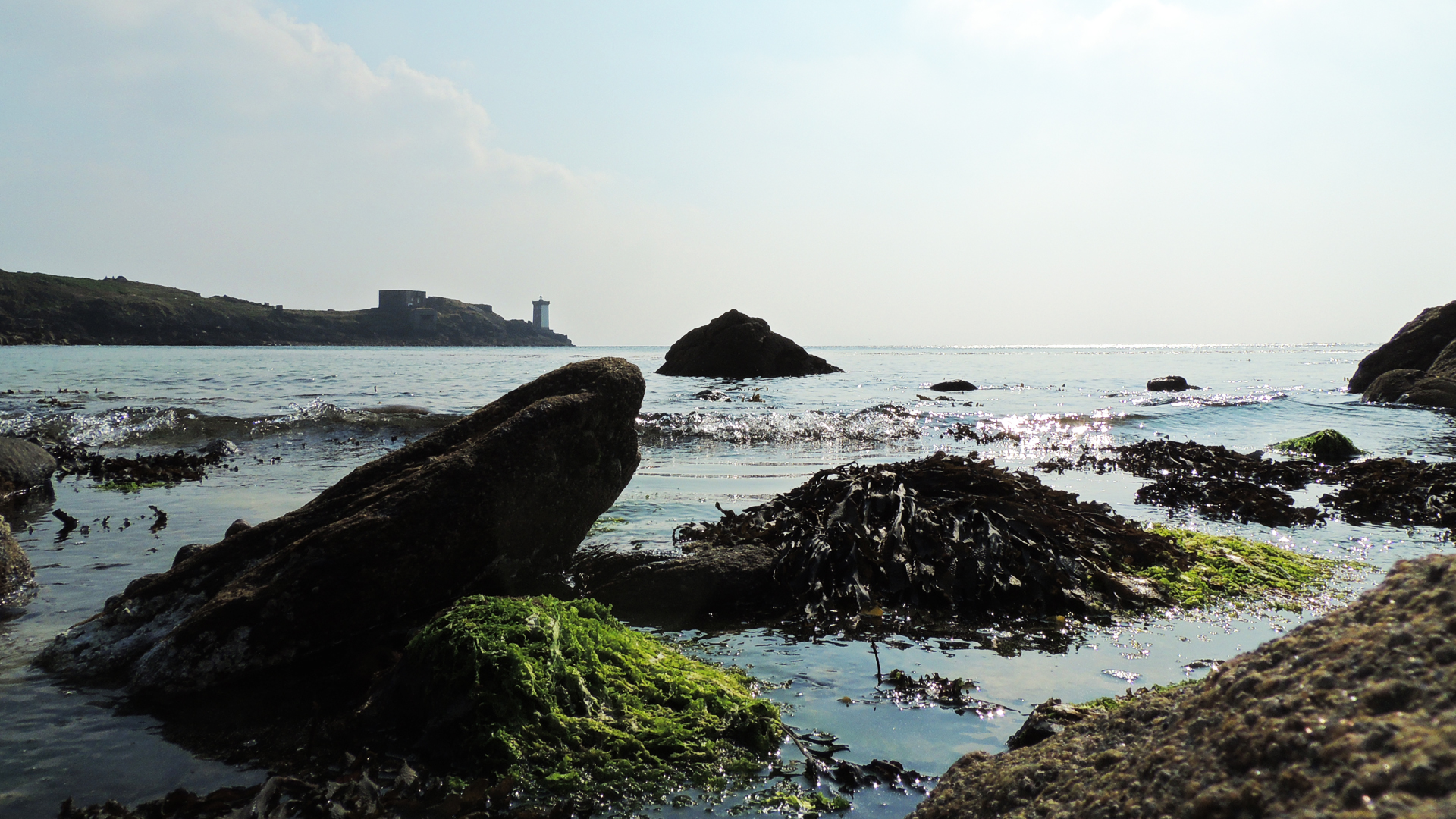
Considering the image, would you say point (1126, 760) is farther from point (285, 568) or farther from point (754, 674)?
point (285, 568)

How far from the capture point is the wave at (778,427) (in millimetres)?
16000

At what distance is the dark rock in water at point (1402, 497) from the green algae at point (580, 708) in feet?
23.8

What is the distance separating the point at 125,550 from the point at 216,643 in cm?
354

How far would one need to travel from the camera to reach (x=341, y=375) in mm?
33594

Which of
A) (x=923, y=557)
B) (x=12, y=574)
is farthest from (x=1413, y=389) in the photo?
(x=12, y=574)

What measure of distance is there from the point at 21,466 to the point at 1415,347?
3365 cm

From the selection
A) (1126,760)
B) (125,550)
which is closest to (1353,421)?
(1126,760)

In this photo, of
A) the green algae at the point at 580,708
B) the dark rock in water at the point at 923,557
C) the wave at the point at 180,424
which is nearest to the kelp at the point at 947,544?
the dark rock in water at the point at 923,557

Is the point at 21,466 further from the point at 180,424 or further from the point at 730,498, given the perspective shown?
the point at 730,498

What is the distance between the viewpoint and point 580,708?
138 inches

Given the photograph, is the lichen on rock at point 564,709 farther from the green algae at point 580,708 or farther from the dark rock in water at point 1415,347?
the dark rock in water at point 1415,347

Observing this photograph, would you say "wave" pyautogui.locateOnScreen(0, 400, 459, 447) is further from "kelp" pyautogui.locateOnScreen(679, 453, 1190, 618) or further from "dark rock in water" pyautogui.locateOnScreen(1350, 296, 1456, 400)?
"dark rock in water" pyautogui.locateOnScreen(1350, 296, 1456, 400)

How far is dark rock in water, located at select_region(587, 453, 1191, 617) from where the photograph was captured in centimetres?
514

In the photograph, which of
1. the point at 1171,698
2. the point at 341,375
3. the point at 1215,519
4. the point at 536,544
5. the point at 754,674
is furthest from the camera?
the point at 341,375
